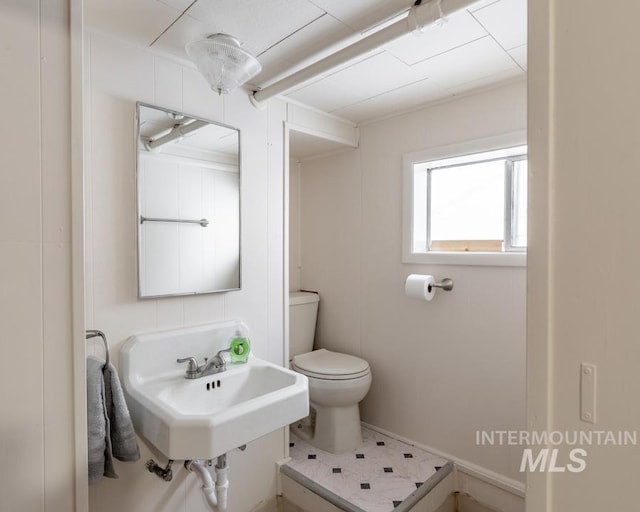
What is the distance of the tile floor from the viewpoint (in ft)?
5.48

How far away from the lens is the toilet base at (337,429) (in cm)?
208

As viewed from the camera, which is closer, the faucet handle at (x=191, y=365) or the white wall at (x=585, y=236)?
the white wall at (x=585, y=236)

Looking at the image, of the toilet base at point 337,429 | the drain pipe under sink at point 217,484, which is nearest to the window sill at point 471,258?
the toilet base at point 337,429

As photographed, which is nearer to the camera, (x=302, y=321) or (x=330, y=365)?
(x=330, y=365)

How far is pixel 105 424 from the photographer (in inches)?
46.6

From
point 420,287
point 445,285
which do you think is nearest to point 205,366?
point 420,287

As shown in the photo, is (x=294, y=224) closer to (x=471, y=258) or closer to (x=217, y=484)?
(x=471, y=258)

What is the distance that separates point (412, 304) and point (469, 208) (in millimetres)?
646

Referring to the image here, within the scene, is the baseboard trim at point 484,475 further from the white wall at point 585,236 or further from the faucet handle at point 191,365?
the faucet handle at point 191,365

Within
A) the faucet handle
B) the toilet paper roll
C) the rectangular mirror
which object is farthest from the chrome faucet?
the toilet paper roll

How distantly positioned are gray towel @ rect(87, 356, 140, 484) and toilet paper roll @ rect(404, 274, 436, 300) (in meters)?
1.44

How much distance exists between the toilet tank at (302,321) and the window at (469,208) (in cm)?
77

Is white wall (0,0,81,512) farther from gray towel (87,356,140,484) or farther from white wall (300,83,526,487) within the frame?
white wall (300,83,526,487)

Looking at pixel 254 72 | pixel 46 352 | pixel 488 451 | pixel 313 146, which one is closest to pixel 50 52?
pixel 46 352
